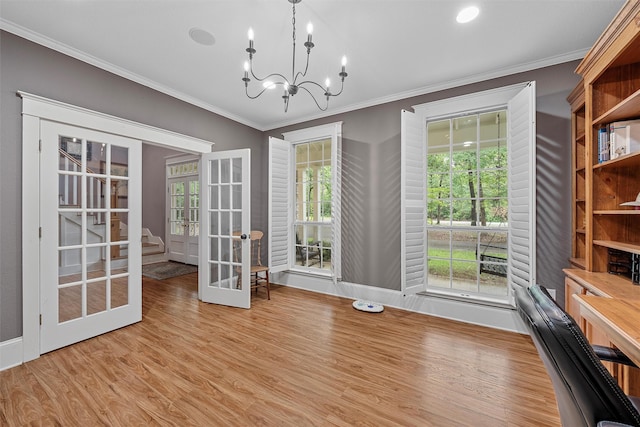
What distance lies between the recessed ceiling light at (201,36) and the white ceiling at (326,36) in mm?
40

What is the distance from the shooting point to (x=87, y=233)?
2533 mm

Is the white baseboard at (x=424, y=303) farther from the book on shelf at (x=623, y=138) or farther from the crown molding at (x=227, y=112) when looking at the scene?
the crown molding at (x=227, y=112)

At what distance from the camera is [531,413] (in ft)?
5.26

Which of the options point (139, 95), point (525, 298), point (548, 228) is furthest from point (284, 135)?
point (525, 298)

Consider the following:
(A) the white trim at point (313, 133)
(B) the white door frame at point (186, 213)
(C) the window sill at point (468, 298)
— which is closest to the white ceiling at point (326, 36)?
(A) the white trim at point (313, 133)

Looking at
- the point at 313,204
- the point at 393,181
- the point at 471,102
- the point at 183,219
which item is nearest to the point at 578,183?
the point at 471,102

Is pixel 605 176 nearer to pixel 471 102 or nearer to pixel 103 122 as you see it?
pixel 471 102

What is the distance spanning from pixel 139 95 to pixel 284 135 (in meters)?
2.00

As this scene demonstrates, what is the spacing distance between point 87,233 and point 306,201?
8.99 feet

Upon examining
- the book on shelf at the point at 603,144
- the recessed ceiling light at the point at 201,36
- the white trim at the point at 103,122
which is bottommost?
the book on shelf at the point at 603,144

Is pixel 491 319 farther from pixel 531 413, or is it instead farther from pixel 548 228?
pixel 531 413

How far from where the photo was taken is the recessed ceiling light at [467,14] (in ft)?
6.33

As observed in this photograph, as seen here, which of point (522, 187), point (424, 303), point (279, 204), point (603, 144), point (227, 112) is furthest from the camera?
point (279, 204)

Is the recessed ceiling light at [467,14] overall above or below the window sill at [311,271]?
above
